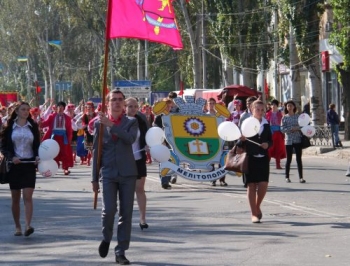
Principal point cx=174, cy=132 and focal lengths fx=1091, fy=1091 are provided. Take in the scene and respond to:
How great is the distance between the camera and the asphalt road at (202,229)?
36.2 ft

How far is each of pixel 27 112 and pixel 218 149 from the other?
8.48 meters

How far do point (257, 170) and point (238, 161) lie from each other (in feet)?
0.94

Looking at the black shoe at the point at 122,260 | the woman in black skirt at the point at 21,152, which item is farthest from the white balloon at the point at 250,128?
the black shoe at the point at 122,260

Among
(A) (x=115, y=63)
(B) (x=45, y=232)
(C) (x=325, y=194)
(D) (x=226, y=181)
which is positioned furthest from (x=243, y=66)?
(B) (x=45, y=232)

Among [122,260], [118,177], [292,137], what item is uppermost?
[292,137]

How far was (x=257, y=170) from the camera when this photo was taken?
14164mm

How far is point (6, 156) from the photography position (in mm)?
13164

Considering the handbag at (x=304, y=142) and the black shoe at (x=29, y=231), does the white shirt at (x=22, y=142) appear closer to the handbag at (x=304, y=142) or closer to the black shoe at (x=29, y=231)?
the black shoe at (x=29, y=231)

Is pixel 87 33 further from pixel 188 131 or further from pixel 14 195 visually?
pixel 14 195

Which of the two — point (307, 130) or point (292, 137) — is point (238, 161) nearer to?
point (307, 130)

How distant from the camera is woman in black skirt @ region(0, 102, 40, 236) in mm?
13117

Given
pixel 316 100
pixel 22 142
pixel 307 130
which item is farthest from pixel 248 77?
pixel 22 142

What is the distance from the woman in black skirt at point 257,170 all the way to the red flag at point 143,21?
64.8 inches

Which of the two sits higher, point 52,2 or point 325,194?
point 52,2
